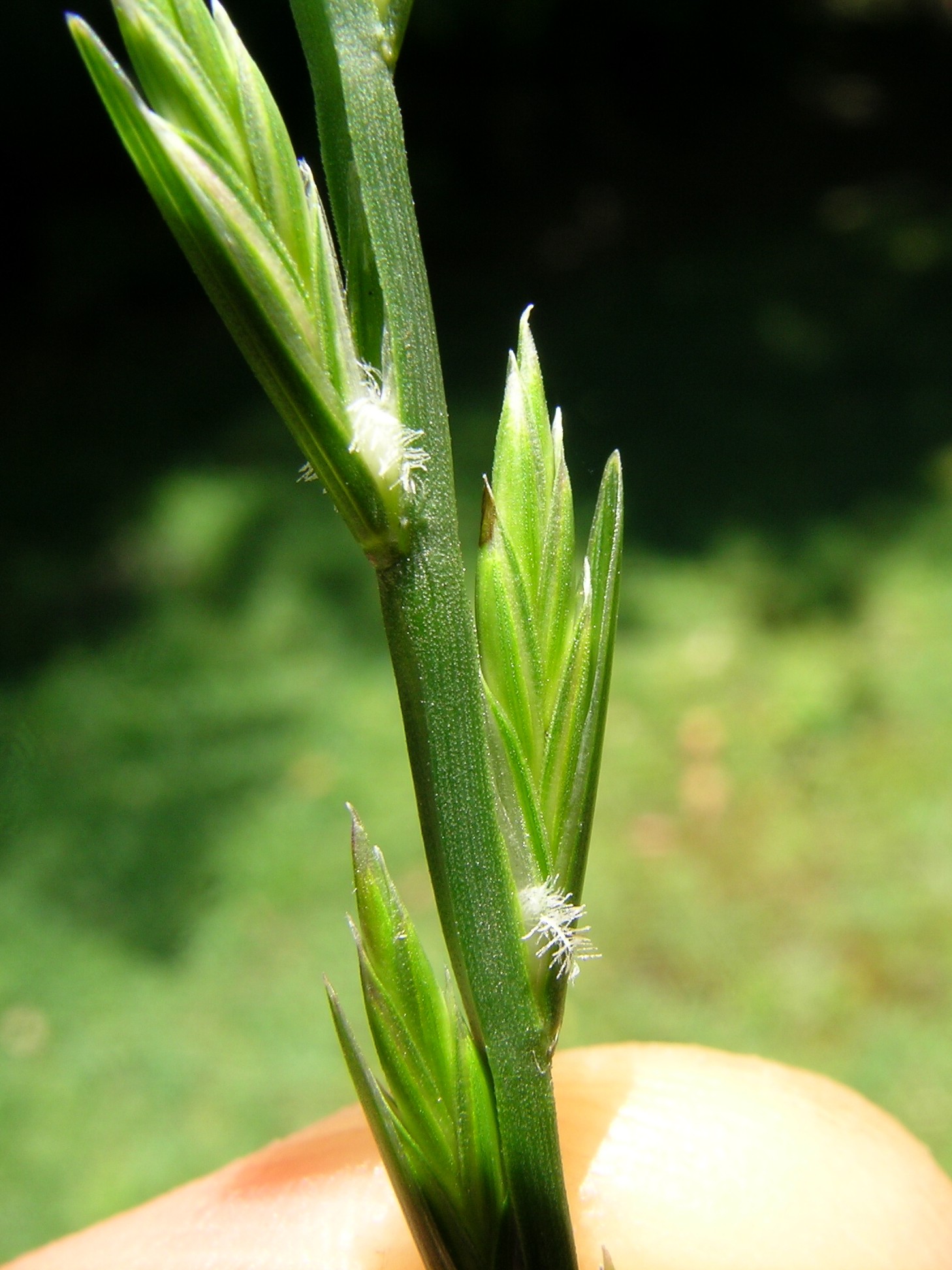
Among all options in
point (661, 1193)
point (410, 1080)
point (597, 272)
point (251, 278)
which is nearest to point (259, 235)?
point (251, 278)

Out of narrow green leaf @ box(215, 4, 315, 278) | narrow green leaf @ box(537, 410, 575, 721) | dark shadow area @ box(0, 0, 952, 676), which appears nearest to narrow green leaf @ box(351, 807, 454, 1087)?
narrow green leaf @ box(537, 410, 575, 721)

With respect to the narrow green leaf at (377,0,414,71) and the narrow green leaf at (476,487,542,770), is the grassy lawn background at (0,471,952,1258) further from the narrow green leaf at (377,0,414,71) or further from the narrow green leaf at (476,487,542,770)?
the narrow green leaf at (377,0,414,71)

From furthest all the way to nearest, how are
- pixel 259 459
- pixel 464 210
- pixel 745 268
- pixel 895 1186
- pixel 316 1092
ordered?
pixel 464 210
pixel 745 268
pixel 259 459
pixel 316 1092
pixel 895 1186

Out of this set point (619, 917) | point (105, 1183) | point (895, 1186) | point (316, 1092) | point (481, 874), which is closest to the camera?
point (481, 874)

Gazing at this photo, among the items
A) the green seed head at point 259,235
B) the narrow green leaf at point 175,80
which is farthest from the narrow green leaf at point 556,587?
the narrow green leaf at point 175,80

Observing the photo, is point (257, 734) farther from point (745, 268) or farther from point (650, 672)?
point (745, 268)

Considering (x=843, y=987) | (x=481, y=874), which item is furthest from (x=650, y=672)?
(x=481, y=874)
